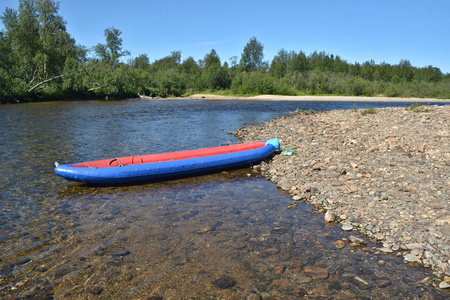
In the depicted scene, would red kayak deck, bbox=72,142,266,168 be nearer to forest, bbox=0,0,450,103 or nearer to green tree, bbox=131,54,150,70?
forest, bbox=0,0,450,103

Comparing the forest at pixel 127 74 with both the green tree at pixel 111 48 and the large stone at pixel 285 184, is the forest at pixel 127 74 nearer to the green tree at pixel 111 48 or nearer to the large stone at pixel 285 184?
the green tree at pixel 111 48

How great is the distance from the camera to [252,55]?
361 ft

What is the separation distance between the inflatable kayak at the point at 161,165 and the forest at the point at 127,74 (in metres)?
42.9

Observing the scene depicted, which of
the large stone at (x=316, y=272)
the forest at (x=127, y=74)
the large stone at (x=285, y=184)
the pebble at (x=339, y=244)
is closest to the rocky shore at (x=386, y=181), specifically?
the large stone at (x=285, y=184)

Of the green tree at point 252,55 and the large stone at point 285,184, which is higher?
the green tree at point 252,55

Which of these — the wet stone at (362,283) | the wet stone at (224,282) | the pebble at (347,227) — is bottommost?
the wet stone at (224,282)

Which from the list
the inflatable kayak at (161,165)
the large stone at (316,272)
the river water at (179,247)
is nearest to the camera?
the river water at (179,247)

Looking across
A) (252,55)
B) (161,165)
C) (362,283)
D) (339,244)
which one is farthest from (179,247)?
(252,55)

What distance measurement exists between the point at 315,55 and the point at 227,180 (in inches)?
4647

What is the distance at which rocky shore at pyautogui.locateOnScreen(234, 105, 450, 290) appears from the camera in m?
5.72

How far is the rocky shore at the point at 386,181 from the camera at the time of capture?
5719 mm

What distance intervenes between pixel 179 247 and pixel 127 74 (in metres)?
66.6

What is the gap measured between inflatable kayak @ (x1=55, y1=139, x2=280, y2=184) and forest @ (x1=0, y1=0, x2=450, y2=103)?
42.9 metres

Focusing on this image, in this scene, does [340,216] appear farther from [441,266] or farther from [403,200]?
[441,266]
